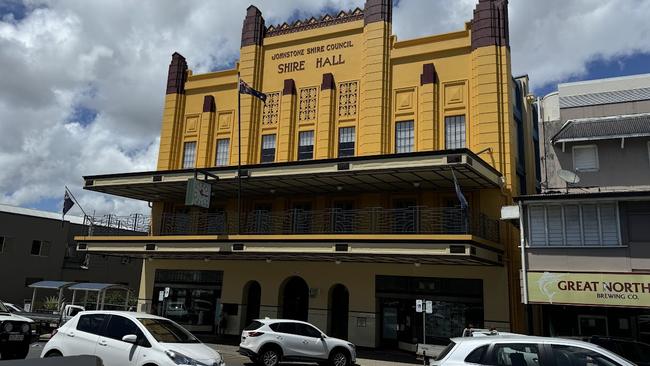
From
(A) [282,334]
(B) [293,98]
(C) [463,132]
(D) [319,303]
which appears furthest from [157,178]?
(C) [463,132]

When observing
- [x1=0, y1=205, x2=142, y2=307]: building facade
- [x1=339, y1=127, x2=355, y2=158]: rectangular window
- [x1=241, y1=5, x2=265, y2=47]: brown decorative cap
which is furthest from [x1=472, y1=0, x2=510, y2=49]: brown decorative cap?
[x1=0, y1=205, x2=142, y2=307]: building facade

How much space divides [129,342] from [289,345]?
785 cm

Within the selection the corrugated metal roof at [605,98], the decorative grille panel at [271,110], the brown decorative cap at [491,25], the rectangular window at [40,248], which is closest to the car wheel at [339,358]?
the corrugated metal roof at [605,98]

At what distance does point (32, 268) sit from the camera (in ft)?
133

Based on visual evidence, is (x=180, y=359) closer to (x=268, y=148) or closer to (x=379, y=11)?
(x=268, y=148)

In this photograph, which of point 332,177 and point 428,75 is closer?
point 332,177

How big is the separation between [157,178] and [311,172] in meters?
8.44

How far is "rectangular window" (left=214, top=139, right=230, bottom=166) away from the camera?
29.8 m

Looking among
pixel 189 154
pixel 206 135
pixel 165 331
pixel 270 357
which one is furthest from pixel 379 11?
pixel 165 331

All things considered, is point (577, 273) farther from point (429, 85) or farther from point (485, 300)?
point (429, 85)

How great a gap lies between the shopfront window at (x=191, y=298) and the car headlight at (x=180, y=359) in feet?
62.0

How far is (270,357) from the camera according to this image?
16984 millimetres

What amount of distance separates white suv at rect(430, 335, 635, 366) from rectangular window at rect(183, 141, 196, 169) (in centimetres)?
2437

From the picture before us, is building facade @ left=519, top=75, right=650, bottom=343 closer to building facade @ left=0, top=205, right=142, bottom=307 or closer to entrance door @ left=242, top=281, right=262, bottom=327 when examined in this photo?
entrance door @ left=242, top=281, right=262, bottom=327
